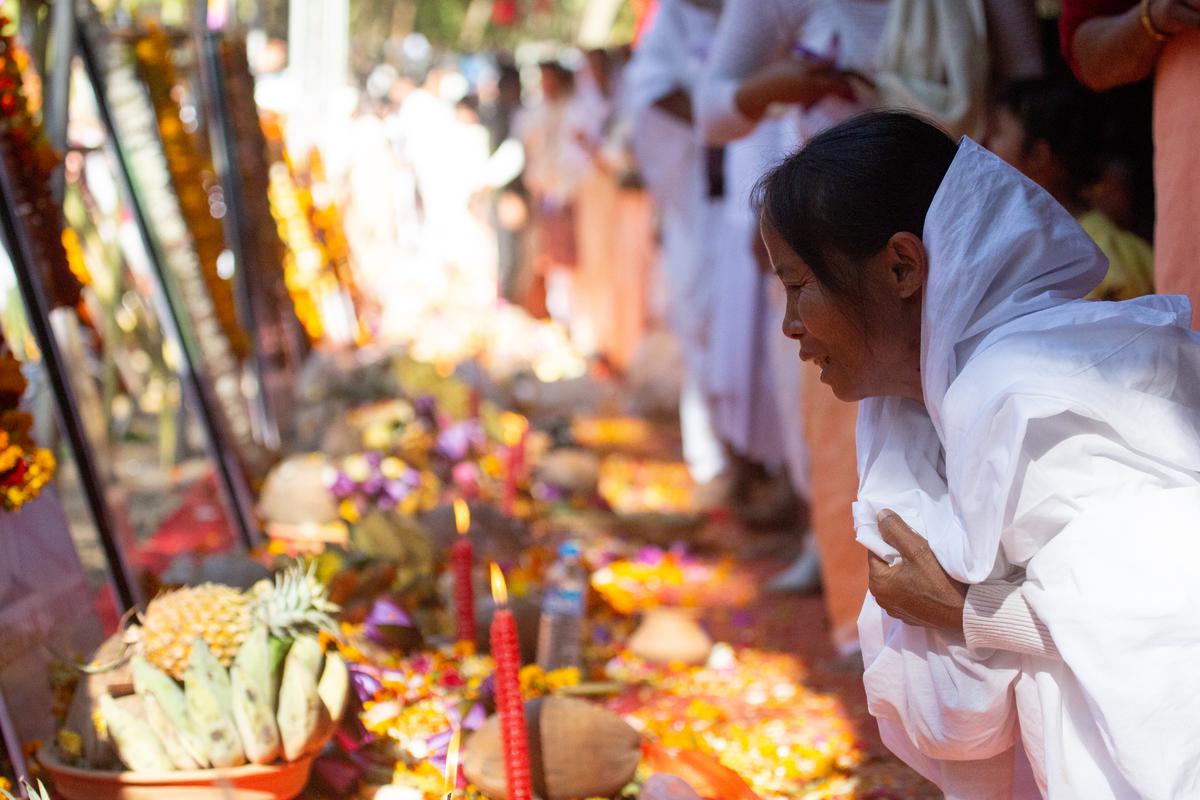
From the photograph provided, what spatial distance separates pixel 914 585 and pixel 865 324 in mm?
351

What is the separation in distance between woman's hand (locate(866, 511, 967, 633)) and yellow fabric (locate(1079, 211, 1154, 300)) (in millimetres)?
1344

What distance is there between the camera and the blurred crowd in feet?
8.17

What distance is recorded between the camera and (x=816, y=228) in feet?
5.38

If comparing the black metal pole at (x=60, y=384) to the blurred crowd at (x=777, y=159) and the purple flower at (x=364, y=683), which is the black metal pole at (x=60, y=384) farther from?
the blurred crowd at (x=777, y=159)

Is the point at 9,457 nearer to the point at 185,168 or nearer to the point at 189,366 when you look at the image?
the point at 189,366

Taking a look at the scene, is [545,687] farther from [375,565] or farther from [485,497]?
[485,497]

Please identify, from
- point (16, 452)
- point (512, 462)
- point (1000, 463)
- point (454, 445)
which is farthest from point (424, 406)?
point (1000, 463)

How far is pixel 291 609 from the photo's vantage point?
2248mm

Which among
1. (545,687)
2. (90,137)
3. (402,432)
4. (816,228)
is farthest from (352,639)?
(90,137)

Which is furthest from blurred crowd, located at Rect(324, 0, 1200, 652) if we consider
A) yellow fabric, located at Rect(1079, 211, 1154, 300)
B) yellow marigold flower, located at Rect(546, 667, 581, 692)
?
yellow marigold flower, located at Rect(546, 667, 581, 692)

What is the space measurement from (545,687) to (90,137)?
3095 mm

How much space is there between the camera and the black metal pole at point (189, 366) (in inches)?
163

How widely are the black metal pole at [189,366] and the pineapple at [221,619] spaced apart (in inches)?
74.0

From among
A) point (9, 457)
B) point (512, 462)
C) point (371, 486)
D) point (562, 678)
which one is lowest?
point (512, 462)
